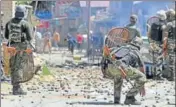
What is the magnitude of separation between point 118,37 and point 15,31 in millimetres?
2581

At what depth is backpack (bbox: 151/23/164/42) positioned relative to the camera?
17375 millimetres

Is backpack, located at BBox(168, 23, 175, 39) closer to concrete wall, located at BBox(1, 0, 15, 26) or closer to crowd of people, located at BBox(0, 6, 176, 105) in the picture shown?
crowd of people, located at BBox(0, 6, 176, 105)

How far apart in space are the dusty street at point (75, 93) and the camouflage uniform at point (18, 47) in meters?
0.37

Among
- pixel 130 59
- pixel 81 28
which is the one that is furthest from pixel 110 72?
pixel 81 28

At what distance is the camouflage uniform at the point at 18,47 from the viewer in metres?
12.5

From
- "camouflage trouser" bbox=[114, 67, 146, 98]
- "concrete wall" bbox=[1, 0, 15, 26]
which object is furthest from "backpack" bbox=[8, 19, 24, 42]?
"concrete wall" bbox=[1, 0, 15, 26]

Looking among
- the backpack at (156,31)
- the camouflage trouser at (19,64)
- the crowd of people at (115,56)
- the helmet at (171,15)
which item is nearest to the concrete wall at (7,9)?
the backpack at (156,31)

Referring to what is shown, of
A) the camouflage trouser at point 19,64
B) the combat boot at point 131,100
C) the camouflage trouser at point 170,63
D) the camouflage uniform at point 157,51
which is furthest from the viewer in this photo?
the camouflage uniform at point 157,51

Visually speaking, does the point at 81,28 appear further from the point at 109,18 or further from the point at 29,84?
the point at 29,84

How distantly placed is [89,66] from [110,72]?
40.4 feet

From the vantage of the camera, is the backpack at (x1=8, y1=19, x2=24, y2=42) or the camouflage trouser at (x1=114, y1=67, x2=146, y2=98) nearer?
the camouflage trouser at (x1=114, y1=67, x2=146, y2=98)

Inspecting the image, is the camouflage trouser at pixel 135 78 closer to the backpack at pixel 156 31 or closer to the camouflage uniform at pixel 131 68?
the camouflage uniform at pixel 131 68

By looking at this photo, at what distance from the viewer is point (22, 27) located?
12547 mm

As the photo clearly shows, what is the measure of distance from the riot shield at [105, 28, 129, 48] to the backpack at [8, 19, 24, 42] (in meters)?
2.28
